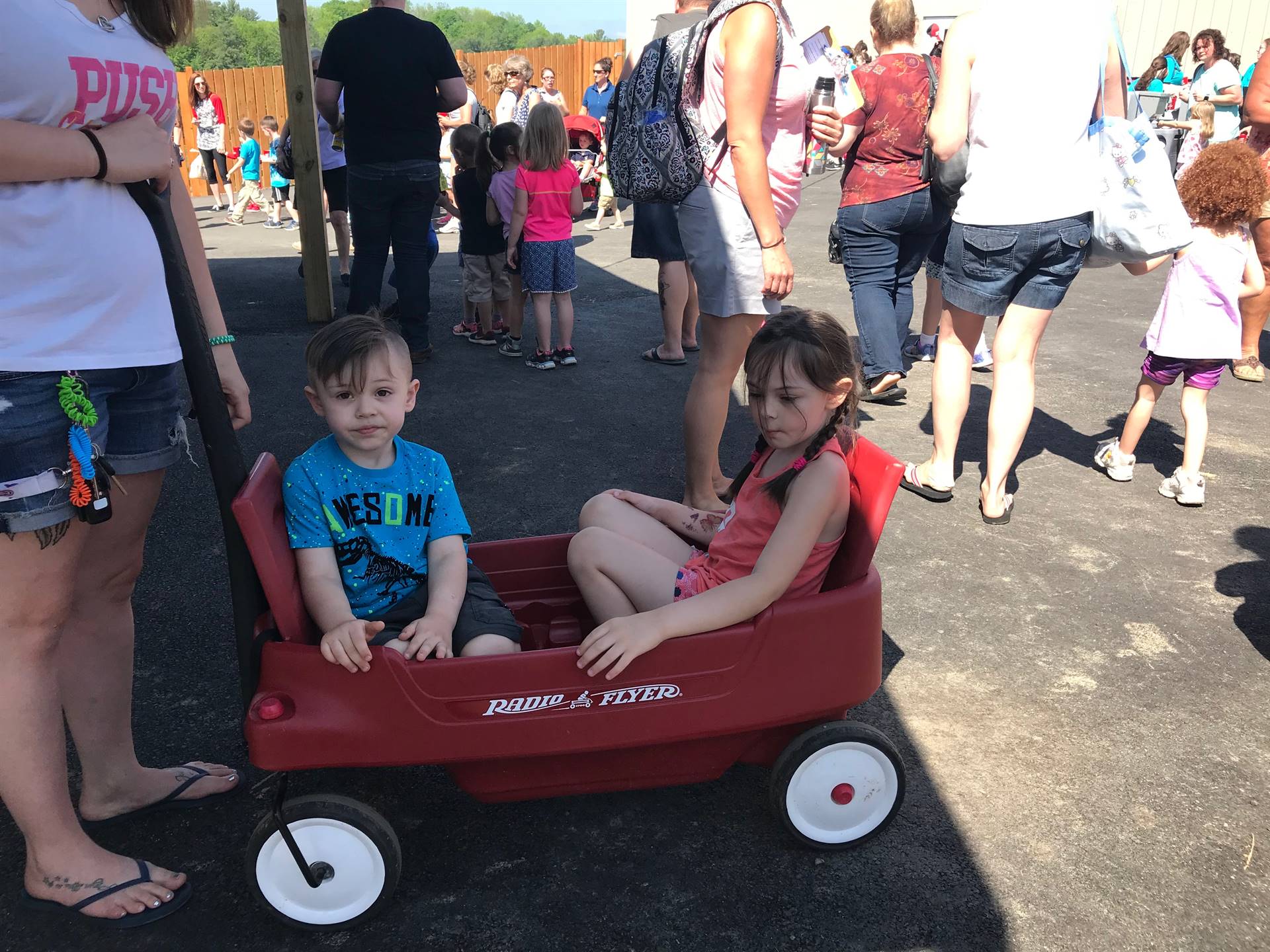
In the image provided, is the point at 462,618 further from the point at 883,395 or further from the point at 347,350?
the point at 883,395

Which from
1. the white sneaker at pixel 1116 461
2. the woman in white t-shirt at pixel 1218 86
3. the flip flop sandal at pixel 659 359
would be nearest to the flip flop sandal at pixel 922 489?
the white sneaker at pixel 1116 461

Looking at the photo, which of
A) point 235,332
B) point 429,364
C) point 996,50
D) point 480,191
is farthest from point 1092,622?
point 235,332

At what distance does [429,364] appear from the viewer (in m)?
5.93

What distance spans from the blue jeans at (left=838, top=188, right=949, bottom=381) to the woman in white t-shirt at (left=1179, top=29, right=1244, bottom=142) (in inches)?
200

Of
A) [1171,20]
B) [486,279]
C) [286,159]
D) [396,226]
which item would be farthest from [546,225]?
[1171,20]

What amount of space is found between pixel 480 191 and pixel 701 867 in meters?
4.92

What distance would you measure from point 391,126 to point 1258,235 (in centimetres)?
484

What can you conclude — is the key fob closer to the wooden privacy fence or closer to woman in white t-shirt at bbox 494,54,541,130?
woman in white t-shirt at bbox 494,54,541,130

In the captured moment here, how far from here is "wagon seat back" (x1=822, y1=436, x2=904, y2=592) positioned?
2.11m

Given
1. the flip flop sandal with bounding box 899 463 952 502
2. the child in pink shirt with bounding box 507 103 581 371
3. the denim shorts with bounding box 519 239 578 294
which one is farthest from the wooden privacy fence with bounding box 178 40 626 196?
the flip flop sandal with bounding box 899 463 952 502

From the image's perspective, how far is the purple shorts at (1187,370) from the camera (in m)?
3.99

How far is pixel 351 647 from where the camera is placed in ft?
6.08

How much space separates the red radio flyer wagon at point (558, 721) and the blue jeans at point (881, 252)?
289 cm

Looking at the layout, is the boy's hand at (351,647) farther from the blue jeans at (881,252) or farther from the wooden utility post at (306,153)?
the wooden utility post at (306,153)
